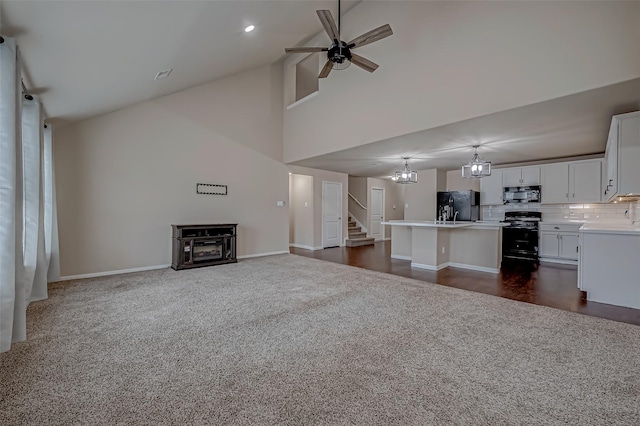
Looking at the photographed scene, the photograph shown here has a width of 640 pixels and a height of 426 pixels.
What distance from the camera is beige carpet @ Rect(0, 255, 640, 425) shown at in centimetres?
162

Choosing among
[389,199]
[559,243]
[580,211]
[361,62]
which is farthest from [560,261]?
[361,62]

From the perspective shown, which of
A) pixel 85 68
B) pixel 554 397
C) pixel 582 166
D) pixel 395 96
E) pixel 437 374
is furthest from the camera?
pixel 582 166

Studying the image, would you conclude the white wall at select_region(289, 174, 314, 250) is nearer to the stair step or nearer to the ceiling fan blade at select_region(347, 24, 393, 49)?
the stair step

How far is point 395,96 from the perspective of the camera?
4.52 meters

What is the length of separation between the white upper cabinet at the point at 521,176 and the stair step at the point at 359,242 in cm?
409

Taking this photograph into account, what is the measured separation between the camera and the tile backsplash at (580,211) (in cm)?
588

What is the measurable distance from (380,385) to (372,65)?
143 inches

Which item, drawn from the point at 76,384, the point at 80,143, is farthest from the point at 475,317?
the point at 80,143

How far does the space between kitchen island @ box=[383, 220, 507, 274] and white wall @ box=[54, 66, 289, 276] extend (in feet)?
11.1

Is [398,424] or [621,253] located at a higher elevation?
[621,253]

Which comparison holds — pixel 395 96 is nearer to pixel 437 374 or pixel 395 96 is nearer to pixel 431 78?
pixel 431 78

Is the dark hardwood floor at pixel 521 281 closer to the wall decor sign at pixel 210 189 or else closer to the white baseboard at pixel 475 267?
the white baseboard at pixel 475 267

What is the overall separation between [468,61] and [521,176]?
4518mm

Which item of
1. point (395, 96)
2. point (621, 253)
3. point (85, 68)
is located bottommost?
point (621, 253)
